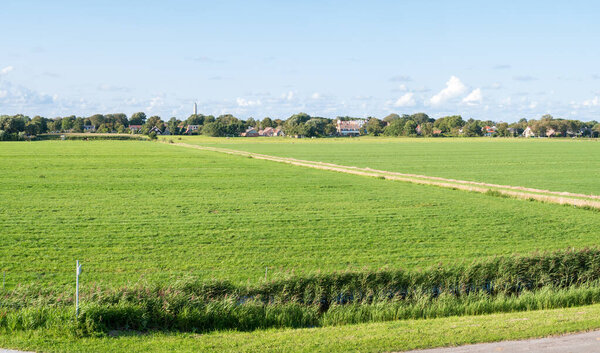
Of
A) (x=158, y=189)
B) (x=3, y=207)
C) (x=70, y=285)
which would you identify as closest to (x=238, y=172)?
(x=158, y=189)

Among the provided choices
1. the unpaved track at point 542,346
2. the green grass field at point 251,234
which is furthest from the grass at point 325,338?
the unpaved track at point 542,346

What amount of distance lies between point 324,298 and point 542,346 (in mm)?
7988

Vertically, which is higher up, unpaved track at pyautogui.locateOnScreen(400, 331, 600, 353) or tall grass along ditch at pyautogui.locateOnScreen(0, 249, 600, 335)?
unpaved track at pyautogui.locateOnScreen(400, 331, 600, 353)

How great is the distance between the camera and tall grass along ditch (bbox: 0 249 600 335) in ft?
48.4

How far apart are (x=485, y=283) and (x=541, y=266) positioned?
264 centimetres

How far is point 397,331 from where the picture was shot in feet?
45.4

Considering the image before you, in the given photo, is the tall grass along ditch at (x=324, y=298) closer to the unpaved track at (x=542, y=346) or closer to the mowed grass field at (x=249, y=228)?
the mowed grass field at (x=249, y=228)

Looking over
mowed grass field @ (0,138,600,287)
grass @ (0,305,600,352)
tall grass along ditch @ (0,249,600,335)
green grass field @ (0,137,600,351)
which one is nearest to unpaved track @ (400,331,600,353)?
grass @ (0,305,600,352)

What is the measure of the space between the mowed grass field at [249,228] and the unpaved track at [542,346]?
9.54 metres

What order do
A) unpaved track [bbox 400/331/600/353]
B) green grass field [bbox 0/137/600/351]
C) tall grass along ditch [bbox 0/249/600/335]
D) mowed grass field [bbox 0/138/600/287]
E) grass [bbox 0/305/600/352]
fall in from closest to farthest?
unpaved track [bbox 400/331/600/353] → grass [bbox 0/305/600/352] → green grass field [bbox 0/137/600/351] → tall grass along ditch [bbox 0/249/600/335] → mowed grass field [bbox 0/138/600/287]

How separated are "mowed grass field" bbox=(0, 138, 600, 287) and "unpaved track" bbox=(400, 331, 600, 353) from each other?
9.54 meters

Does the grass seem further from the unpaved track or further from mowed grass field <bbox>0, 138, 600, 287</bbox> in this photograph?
mowed grass field <bbox>0, 138, 600, 287</bbox>

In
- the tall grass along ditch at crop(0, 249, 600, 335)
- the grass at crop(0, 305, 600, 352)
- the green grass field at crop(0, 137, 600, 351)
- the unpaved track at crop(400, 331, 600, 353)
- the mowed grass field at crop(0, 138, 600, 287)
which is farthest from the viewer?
the mowed grass field at crop(0, 138, 600, 287)

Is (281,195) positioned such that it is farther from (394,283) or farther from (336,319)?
(336,319)
